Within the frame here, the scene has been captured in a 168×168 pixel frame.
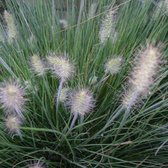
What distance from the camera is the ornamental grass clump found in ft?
4.23

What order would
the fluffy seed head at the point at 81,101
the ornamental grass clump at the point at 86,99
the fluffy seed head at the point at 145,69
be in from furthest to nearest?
the ornamental grass clump at the point at 86,99 → the fluffy seed head at the point at 81,101 → the fluffy seed head at the point at 145,69

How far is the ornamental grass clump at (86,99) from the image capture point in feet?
4.23

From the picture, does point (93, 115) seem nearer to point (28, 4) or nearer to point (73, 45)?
point (73, 45)

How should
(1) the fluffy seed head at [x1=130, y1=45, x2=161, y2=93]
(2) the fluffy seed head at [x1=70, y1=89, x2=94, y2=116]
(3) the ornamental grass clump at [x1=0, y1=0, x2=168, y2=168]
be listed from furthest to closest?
(3) the ornamental grass clump at [x1=0, y1=0, x2=168, y2=168] < (2) the fluffy seed head at [x1=70, y1=89, x2=94, y2=116] < (1) the fluffy seed head at [x1=130, y1=45, x2=161, y2=93]

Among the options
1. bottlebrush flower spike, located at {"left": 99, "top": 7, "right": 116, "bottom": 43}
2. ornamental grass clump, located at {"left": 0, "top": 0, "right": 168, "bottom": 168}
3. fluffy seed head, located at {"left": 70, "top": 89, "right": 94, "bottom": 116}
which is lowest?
ornamental grass clump, located at {"left": 0, "top": 0, "right": 168, "bottom": 168}

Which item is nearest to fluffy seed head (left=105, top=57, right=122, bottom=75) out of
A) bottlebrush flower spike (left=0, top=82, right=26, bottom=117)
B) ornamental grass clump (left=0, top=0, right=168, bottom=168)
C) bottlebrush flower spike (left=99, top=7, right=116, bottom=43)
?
ornamental grass clump (left=0, top=0, right=168, bottom=168)

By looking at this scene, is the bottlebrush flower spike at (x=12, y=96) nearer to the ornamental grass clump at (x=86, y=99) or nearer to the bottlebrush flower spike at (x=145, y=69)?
the ornamental grass clump at (x=86, y=99)

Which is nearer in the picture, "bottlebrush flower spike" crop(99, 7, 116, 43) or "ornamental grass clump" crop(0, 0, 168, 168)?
"ornamental grass clump" crop(0, 0, 168, 168)

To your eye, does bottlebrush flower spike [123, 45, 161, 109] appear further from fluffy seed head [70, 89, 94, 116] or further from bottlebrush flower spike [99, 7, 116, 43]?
bottlebrush flower spike [99, 7, 116, 43]

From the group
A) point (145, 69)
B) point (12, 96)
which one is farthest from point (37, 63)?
point (145, 69)

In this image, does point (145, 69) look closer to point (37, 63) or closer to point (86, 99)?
point (86, 99)

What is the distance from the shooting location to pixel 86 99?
1.21 m

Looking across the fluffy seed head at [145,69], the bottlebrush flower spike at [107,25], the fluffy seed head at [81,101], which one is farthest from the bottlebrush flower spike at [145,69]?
the bottlebrush flower spike at [107,25]

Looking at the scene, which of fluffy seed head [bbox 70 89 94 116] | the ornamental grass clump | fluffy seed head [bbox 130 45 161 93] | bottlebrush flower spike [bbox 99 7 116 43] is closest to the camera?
fluffy seed head [bbox 130 45 161 93]
